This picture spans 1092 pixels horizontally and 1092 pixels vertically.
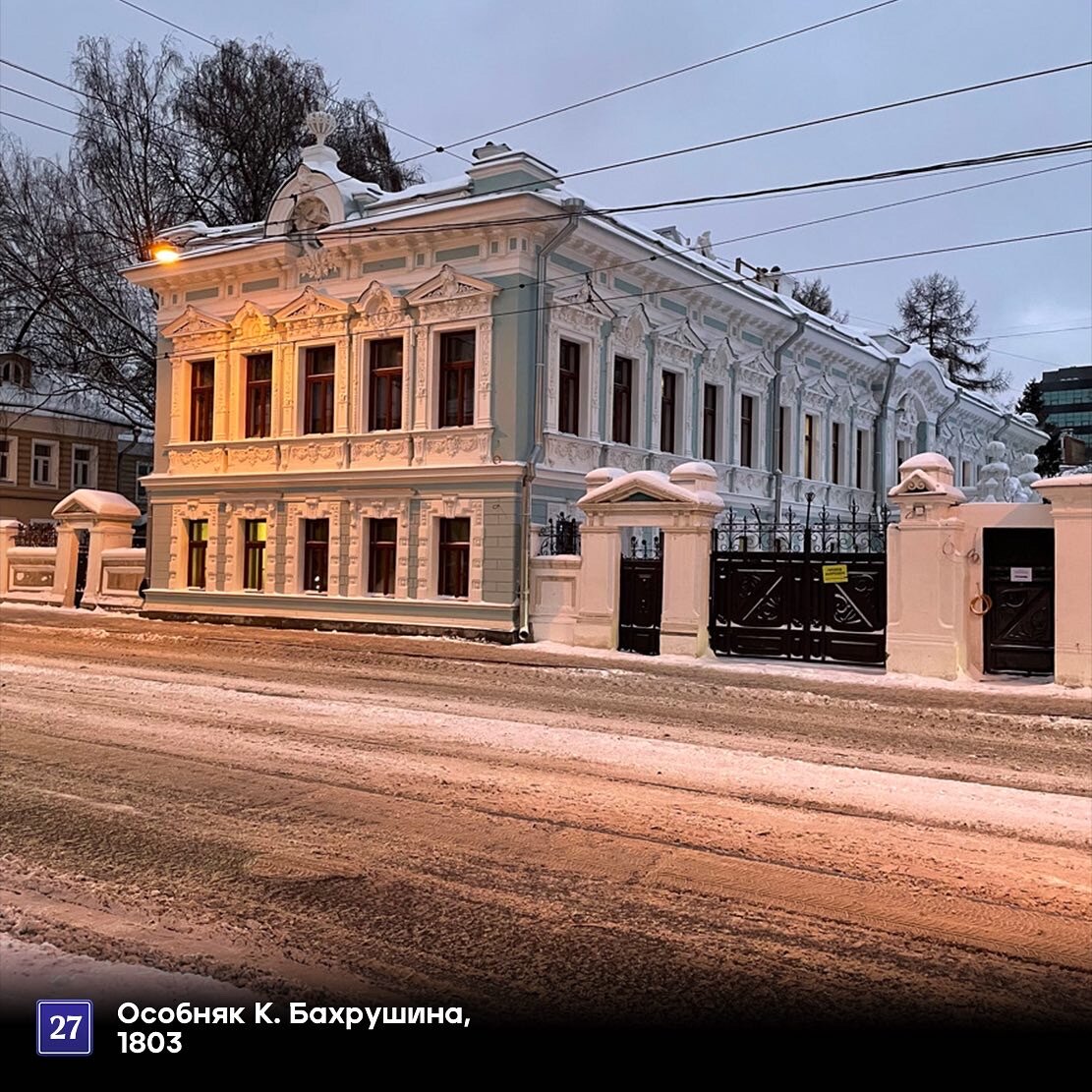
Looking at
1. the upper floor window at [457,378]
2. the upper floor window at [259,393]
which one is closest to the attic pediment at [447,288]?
the upper floor window at [457,378]

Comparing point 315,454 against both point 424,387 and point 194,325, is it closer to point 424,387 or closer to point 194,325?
point 424,387

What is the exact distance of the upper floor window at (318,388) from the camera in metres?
23.4

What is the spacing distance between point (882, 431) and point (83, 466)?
34498 millimetres

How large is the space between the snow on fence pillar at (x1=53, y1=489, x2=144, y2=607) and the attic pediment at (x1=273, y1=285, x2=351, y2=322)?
7.42 metres

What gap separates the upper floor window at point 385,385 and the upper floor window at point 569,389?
357 cm

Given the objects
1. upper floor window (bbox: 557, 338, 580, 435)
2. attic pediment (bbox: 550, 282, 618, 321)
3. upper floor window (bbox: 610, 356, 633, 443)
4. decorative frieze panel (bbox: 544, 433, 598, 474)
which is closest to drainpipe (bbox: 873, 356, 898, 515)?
upper floor window (bbox: 610, 356, 633, 443)

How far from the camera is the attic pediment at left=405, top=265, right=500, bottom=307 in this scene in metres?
20.6

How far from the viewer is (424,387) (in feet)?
70.8

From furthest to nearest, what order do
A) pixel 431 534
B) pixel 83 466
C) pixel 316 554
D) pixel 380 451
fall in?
1. pixel 83 466
2. pixel 316 554
3. pixel 380 451
4. pixel 431 534

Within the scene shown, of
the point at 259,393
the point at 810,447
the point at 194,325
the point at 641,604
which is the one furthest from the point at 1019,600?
the point at 194,325

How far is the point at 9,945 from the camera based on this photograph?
4.21 metres

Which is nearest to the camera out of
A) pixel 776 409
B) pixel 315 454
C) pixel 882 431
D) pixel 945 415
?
pixel 315 454

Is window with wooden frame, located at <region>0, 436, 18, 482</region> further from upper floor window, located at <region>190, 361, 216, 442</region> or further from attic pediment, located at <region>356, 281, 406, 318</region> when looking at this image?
attic pediment, located at <region>356, 281, 406, 318</region>

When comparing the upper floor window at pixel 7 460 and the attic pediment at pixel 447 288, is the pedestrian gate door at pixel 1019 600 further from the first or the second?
the upper floor window at pixel 7 460
